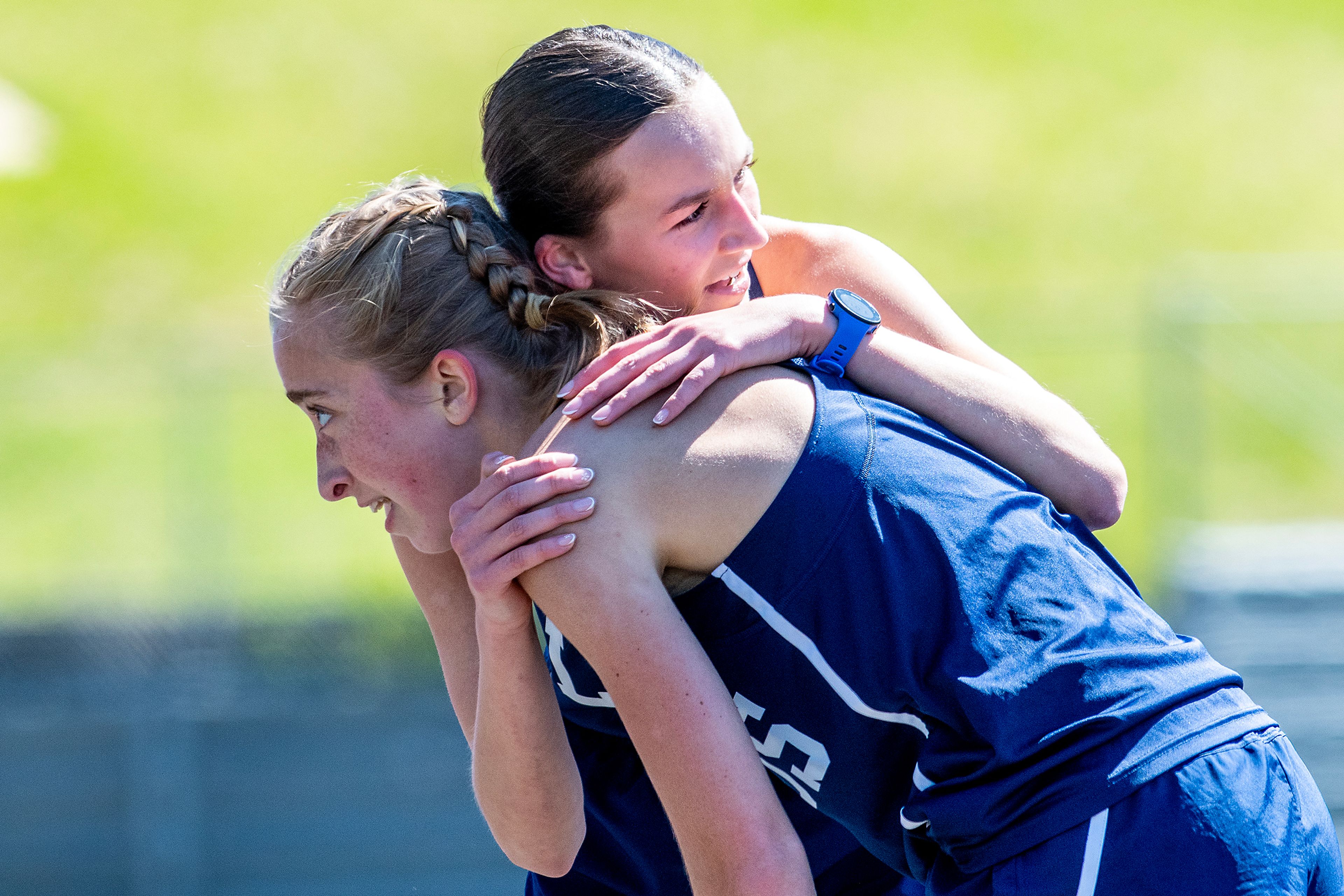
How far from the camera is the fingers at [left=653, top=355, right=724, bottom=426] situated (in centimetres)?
164

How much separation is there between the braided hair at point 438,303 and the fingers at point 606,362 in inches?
2.7

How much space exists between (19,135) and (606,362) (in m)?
6.90

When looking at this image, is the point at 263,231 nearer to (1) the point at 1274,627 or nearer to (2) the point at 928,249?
(2) the point at 928,249

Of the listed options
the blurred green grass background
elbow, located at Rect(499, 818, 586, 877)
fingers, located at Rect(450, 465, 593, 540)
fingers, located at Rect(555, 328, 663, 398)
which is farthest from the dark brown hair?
the blurred green grass background

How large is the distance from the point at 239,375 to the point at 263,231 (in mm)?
6405

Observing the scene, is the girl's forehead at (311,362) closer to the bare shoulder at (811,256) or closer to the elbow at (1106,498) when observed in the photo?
the bare shoulder at (811,256)

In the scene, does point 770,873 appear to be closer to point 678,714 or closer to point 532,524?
point 678,714

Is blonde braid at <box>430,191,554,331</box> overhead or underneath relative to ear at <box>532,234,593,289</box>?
underneath

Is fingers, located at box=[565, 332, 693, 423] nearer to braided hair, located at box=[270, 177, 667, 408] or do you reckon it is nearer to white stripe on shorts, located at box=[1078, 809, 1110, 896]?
braided hair, located at box=[270, 177, 667, 408]

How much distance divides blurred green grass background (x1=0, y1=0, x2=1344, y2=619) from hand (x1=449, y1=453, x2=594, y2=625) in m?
4.77

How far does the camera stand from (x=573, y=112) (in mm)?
1933

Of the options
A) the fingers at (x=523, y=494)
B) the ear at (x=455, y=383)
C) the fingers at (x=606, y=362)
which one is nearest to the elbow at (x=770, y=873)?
the fingers at (x=523, y=494)

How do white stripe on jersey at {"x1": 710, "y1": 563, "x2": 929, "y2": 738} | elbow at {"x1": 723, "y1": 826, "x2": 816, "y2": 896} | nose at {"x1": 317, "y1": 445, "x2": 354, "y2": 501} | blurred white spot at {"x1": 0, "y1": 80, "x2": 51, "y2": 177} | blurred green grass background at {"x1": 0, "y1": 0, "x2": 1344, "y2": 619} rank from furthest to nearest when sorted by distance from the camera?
blurred white spot at {"x1": 0, "y1": 80, "x2": 51, "y2": 177}
blurred green grass background at {"x1": 0, "y1": 0, "x2": 1344, "y2": 619}
nose at {"x1": 317, "y1": 445, "x2": 354, "y2": 501}
white stripe on jersey at {"x1": 710, "y1": 563, "x2": 929, "y2": 738}
elbow at {"x1": 723, "y1": 826, "x2": 816, "y2": 896}

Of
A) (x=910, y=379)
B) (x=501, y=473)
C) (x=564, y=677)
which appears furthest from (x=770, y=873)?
(x=564, y=677)
